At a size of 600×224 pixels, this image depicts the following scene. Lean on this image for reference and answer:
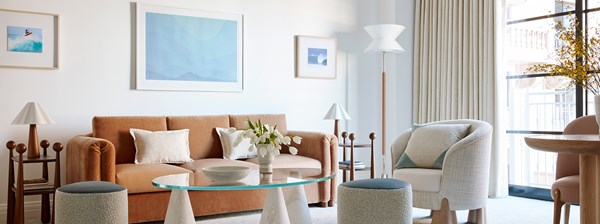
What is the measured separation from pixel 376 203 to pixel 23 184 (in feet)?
8.81

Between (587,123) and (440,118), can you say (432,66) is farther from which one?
(587,123)

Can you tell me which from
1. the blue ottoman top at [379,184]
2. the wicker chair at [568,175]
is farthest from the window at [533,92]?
the blue ottoman top at [379,184]

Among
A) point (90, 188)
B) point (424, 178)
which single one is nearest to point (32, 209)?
point (90, 188)

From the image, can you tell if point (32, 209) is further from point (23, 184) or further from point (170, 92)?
point (170, 92)

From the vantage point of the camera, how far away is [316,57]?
A: 6.57m

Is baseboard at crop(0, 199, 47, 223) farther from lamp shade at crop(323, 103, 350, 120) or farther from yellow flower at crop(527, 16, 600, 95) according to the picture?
yellow flower at crop(527, 16, 600, 95)

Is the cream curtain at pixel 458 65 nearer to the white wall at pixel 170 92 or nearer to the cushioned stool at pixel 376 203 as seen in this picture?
the white wall at pixel 170 92

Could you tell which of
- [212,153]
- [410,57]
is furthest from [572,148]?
[410,57]

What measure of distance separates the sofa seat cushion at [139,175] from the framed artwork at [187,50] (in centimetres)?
115

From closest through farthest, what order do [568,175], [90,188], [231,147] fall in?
[90,188] → [568,175] → [231,147]

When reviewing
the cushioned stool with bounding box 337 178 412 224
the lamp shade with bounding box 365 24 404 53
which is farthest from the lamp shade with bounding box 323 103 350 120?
the cushioned stool with bounding box 337 178 412 224

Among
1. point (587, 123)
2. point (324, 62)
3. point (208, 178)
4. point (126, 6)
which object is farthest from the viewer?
point (324, 62)

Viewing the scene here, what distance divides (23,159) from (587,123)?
163 inches

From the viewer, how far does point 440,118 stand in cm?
667
